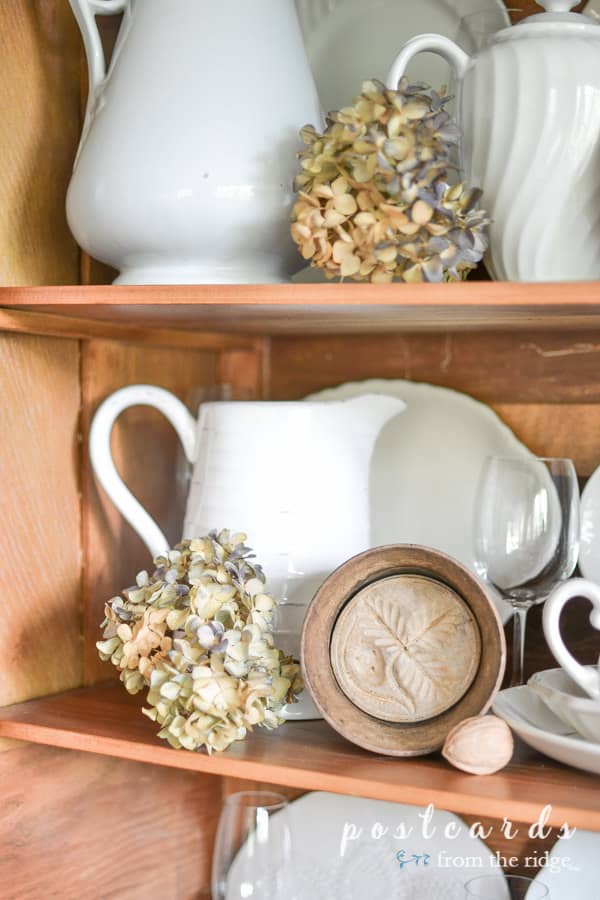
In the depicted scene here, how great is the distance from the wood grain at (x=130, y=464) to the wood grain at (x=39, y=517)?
0.02 meters

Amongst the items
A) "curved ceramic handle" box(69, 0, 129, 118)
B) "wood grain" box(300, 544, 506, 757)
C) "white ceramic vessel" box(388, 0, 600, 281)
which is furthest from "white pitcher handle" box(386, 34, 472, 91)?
"wood grain" box(300, 544, 506, 757)

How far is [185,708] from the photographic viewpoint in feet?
2.64

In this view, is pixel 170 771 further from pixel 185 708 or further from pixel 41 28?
pixel 41 28

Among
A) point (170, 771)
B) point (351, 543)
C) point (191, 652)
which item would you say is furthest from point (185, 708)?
point (170, 771)

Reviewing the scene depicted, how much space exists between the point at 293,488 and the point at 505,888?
45cm

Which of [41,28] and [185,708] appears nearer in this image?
[185,708]

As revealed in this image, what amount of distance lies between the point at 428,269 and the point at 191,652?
355 mm

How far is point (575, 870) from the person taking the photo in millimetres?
974

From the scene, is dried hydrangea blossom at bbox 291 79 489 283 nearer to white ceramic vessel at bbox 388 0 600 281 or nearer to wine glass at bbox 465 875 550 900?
white ceramic vessel at bbox 388 0 600 281

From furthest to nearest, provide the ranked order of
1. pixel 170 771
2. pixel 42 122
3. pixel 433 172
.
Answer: pixel 170 771 → pixel 42 122 → pixel 433 172

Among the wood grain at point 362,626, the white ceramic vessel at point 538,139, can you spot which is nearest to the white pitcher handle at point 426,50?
the white ceramic vessel at point 538,139

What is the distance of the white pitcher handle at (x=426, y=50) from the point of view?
2.62 ft

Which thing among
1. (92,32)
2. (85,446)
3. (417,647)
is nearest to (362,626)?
(417,647)

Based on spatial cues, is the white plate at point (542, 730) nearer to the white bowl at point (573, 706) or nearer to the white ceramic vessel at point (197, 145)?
the white bowl at point (573, 706)
